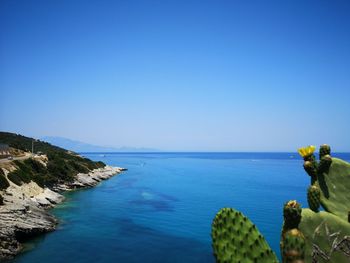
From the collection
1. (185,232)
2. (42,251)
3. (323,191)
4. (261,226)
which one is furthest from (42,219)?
(323,191)

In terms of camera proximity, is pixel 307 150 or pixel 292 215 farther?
pixel 307 150

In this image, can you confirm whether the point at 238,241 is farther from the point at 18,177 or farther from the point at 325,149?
the point at 18,177

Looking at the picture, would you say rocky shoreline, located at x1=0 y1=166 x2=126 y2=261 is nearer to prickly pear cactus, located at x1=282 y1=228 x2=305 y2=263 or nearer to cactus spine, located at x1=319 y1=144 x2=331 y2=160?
cactus spine, located at x1=319 y1=144 x2=331 y2=160

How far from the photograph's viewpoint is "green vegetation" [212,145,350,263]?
400cm

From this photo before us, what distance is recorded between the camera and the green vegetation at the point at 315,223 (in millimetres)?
4000

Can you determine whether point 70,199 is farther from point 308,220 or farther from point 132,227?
point 308,220

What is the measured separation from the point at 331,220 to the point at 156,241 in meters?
22.7

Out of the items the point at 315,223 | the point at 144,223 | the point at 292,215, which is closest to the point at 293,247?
the point at 292,215

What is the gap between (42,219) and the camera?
27.5 meters

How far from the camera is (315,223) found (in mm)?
4238

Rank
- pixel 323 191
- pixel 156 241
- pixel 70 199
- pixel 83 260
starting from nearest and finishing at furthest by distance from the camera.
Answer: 1. pixel 323 191
2. pixel 83 260
3. pixel 156 241
4. pixel 70 199

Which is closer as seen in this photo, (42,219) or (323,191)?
(323,191)

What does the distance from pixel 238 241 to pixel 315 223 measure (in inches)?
42.2

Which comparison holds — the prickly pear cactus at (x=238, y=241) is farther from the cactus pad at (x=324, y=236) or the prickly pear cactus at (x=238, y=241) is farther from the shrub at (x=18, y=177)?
the shrub at (x=18, y=177)
